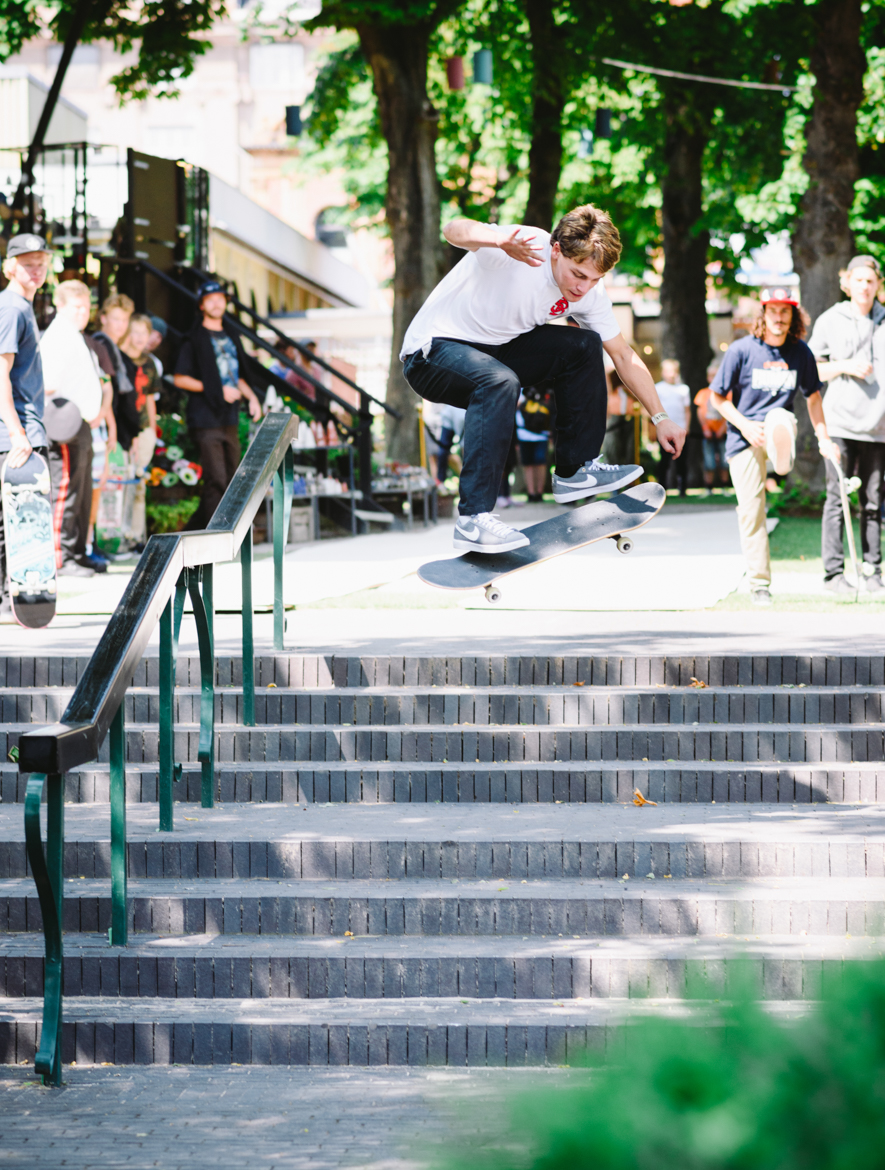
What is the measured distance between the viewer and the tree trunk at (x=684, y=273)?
75.6 ft

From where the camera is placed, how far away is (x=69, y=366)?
9641mm

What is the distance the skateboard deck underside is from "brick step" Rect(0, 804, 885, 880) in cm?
109

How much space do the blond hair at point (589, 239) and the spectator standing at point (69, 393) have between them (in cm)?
498

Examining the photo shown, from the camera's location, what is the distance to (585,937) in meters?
4.60

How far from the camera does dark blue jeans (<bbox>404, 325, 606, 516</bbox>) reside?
19.0ft

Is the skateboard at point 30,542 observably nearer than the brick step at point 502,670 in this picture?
No

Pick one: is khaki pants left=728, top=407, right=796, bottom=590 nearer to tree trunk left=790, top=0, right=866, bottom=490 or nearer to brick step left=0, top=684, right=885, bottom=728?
brick step left=0, top=684, right=885, bottom=728

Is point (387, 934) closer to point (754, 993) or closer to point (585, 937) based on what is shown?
point (585, 937)

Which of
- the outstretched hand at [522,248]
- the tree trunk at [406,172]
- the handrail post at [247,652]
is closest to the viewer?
the outstretched hand at [522,248]

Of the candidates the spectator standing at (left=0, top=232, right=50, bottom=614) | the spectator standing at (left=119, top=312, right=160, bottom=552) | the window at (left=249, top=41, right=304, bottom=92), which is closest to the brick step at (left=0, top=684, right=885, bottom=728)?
the spectator standing at (left=0, top=232, right=50, bottom=614)

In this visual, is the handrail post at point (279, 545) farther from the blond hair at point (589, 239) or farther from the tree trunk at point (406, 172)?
the tree trunk at point (406, 172)

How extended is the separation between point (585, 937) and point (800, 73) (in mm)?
20622

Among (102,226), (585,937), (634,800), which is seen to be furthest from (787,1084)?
(102,226)

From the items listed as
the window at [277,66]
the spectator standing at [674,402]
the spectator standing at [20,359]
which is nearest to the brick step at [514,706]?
the spectator standing at [20,359]
